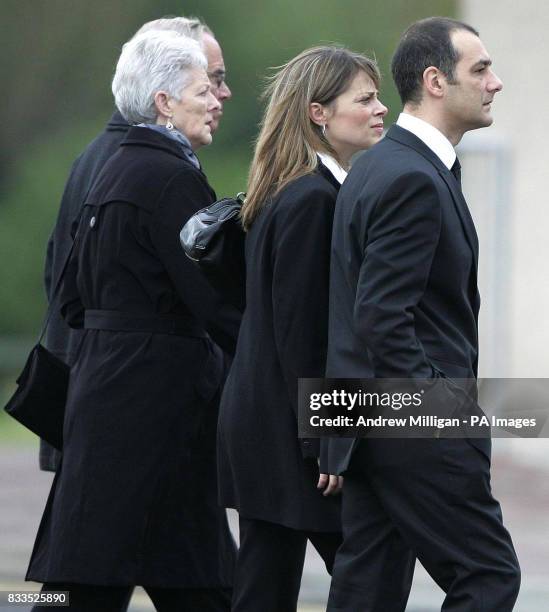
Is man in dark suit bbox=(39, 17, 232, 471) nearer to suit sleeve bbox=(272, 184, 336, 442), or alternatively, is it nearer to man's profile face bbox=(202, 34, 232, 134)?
man's profile face bbox=(202, 34, 232, 134)

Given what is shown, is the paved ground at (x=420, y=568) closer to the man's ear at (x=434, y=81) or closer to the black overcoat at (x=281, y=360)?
the black overcoat at (x=281, y=360)

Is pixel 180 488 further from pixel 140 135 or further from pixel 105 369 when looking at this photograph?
pixel 140 135

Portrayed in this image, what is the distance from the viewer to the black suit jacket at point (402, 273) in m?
3.36

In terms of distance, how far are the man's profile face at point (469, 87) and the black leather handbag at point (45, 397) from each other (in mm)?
1323

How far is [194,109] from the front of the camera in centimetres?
436

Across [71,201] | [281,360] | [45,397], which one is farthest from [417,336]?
[71,201]

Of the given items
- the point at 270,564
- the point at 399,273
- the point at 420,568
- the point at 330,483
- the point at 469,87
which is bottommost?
the point at 420,568

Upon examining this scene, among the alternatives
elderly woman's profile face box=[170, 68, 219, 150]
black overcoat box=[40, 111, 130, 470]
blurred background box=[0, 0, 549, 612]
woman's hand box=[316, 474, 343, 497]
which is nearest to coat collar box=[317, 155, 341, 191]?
elderly woman's profile face box=[170, 68, 219, 150]

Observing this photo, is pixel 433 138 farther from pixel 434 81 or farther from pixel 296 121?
pixel 296 121

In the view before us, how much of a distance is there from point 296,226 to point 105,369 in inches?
31.0

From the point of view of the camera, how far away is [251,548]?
12.8ft

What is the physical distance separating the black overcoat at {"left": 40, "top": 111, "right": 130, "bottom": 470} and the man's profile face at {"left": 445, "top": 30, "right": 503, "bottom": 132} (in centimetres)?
139

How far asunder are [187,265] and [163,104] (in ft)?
1.73

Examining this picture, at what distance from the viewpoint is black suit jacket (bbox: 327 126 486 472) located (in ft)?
11.0
